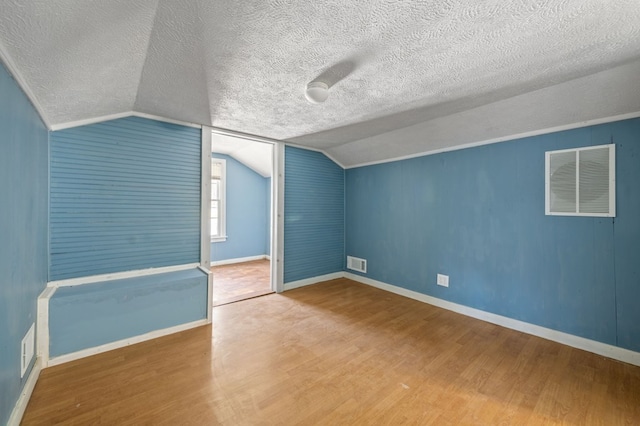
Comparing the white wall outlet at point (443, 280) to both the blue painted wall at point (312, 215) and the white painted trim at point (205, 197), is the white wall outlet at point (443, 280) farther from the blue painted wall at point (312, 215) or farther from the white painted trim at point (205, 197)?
the white painted trim at point (205, 197)

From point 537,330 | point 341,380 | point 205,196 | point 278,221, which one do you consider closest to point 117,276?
point 205,196

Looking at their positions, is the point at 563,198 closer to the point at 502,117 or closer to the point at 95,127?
the point at 502,117

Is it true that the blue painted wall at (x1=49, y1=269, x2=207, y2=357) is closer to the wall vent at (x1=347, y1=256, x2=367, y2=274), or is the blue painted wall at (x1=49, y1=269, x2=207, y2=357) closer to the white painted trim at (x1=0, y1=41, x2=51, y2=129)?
the white painted trim at (x1=0, y1=41, x2=51, y2=129)

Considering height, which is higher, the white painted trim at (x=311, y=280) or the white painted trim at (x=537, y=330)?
the white painted trim at (x=311, y=280)

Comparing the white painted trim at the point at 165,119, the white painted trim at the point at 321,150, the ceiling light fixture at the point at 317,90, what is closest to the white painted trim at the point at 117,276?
the white painted trim at the point at 165,119

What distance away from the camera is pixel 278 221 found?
3.65 meters

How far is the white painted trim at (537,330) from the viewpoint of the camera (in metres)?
2.02

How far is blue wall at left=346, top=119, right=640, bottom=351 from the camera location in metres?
2.04

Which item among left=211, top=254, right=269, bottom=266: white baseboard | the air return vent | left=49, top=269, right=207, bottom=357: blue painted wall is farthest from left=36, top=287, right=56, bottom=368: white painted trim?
the air return vent

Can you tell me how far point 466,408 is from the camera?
5.07ft

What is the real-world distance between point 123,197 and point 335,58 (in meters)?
2.36

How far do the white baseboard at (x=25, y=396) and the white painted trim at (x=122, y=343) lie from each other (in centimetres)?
13

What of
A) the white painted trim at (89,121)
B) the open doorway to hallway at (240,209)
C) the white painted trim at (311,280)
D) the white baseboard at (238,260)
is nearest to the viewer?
the white painted trim at (89,121)

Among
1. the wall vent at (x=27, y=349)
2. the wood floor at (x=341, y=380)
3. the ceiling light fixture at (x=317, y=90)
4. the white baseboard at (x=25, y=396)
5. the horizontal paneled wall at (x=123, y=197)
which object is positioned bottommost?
the wood floor at (x=341, y=380)
